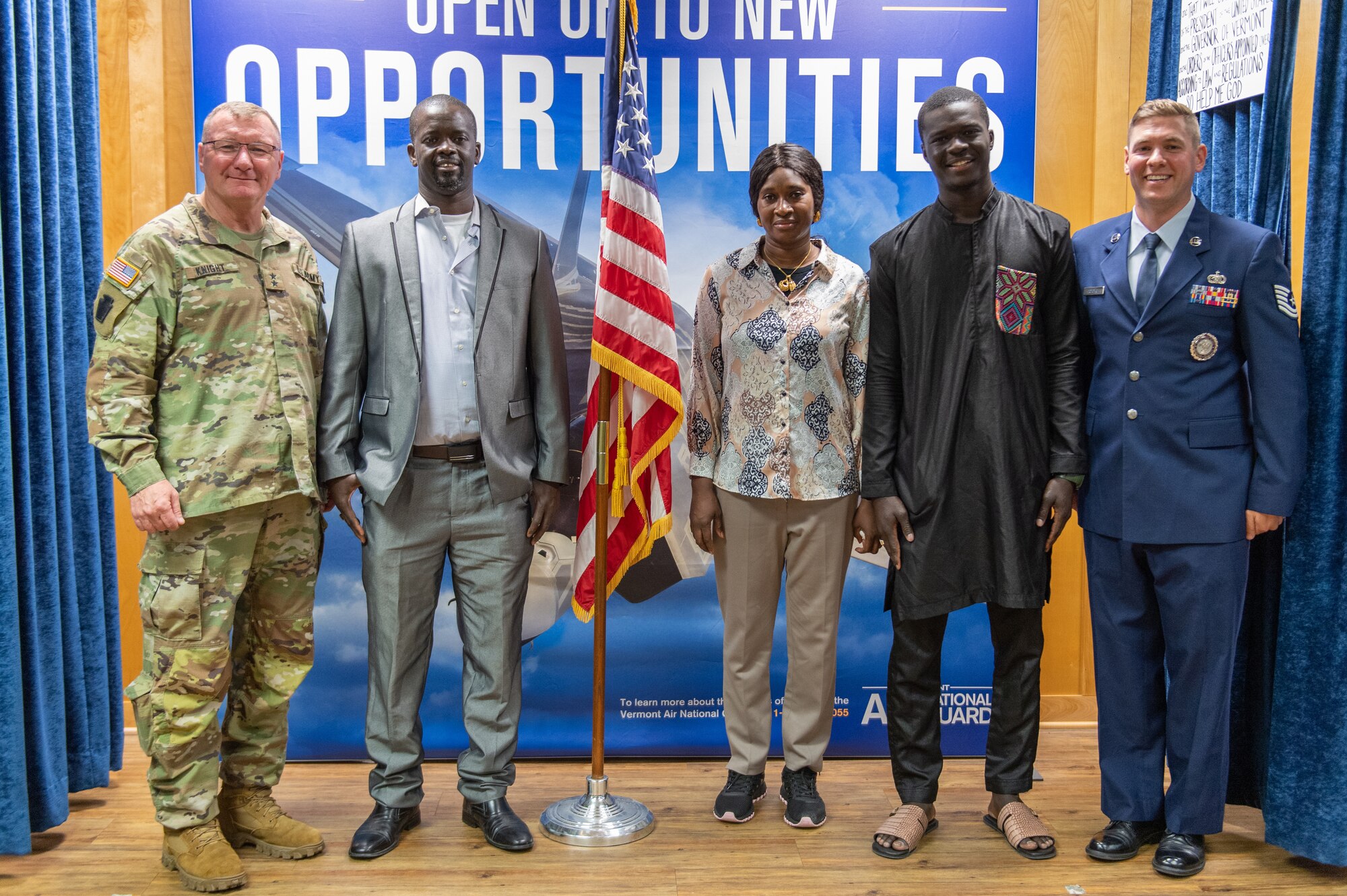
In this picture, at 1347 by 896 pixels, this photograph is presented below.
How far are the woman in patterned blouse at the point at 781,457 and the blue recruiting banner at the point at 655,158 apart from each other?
0.58 m

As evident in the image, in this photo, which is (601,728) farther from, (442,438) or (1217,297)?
(1217,297)

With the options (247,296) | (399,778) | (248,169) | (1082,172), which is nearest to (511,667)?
(399,778)

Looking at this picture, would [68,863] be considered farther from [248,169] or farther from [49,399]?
[248,169]

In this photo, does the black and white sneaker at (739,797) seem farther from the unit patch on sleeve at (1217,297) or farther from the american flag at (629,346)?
the unit patch on sleeve at (1217,297)

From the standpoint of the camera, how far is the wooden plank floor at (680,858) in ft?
8.66

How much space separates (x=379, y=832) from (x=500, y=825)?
12.8 inches

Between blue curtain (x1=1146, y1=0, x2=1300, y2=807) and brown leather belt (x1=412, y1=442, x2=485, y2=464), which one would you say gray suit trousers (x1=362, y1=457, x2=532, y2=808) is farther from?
blue curtain (x1=1146, y1=0, x2=1300, y2=807)

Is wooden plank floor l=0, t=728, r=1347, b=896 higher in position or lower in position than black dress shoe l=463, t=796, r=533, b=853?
lower

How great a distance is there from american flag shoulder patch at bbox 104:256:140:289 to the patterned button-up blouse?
1485mm

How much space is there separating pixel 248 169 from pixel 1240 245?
2554mm

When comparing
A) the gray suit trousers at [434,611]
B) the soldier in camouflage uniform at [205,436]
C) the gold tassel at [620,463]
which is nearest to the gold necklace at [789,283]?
the gold tassel at [620,463]

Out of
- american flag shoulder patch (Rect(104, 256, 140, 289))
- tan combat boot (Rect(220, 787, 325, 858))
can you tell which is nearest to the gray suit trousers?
tan combat boot (Rect(220, 787, 325, 858))

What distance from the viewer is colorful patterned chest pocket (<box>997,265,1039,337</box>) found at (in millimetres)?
2715

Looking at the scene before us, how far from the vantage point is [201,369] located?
8.53 feet
